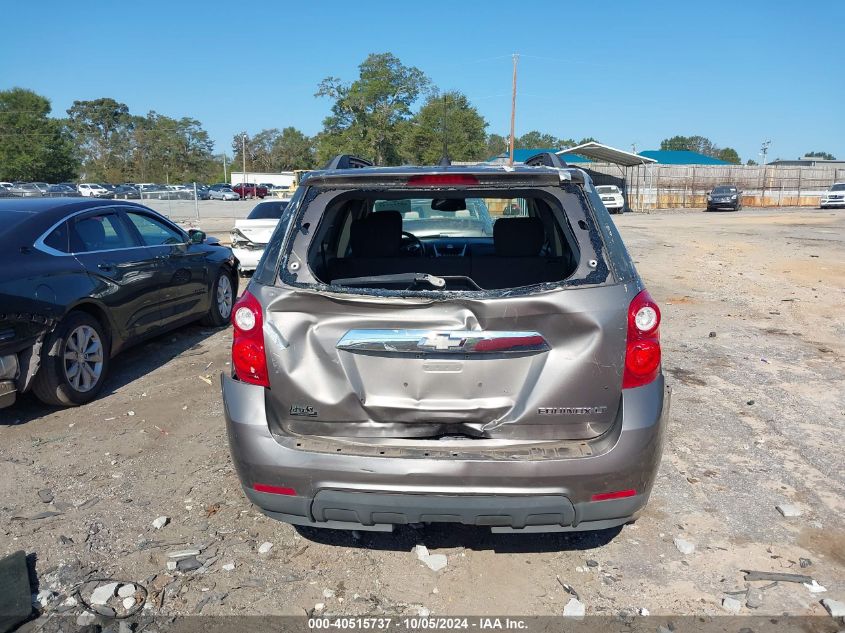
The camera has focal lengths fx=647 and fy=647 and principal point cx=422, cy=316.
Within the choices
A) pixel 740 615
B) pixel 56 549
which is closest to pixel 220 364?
pixel 56 549

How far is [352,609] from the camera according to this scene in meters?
2.80

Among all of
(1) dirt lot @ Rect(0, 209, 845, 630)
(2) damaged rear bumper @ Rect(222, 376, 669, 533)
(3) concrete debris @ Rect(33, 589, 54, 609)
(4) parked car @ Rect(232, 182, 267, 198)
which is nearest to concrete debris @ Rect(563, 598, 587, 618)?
(1) dirt lot @ Rect(0, 209, 845, 630)

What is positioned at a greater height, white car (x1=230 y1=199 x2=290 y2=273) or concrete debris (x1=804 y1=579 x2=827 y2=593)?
white car (x1=230 y1=199 x2=290 y2=273)

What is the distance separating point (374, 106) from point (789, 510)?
205 ft

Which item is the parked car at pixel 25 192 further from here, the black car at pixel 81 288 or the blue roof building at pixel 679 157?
the blue roof building at pixel 679 157

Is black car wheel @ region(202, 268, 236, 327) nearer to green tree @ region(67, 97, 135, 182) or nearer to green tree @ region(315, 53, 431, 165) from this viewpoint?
green tree @ region(315, 53, 431, 165)

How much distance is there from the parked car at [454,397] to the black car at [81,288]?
2816 mm

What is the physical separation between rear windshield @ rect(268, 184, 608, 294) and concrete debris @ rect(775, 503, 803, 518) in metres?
1.77

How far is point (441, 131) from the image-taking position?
63.0 metres

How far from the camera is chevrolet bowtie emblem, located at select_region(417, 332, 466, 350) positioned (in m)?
2.62

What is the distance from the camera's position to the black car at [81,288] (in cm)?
471

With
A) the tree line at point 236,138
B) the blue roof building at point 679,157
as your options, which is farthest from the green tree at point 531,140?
the blue roof building at point 679,157

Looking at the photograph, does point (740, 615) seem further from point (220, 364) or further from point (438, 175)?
point (220, 364)

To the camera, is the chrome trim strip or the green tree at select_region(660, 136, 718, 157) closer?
the chrome trim strip
